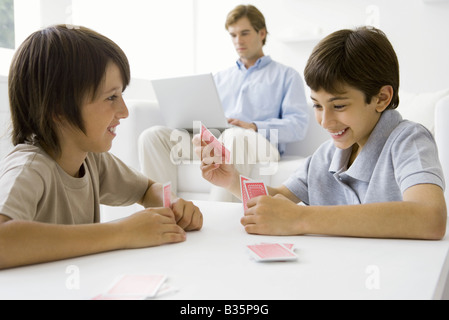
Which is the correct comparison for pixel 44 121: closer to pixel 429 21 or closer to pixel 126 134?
pixel 126 134

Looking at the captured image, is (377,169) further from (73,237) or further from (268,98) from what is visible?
(268,98)

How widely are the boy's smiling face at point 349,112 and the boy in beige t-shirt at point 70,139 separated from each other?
1.41 feet

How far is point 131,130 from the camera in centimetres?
240

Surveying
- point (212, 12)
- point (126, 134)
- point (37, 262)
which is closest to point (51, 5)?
point (126, 134)

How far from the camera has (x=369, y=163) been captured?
3.51 ft

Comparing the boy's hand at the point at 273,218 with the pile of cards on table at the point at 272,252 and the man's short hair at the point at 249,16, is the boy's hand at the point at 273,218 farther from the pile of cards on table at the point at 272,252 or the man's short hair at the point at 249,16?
the man's short hair at the point at 249,16

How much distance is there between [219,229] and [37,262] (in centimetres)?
39

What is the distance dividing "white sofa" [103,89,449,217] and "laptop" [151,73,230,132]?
15 cm

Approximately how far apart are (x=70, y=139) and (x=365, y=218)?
0.66 metres

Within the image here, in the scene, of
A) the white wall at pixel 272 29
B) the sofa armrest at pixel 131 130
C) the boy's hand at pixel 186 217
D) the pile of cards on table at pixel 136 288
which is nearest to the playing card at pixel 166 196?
the boy's hand at pixel 186 217

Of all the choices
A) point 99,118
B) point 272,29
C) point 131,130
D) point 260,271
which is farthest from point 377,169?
point 272,29

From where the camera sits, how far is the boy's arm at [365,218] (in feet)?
2.69

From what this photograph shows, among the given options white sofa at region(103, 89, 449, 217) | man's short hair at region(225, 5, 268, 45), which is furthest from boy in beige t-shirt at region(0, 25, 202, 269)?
man's short hair at region(225, 5, 268, 45)

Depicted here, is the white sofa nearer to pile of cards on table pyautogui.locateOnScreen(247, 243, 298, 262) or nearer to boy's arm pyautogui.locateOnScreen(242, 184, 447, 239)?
boy's arm pyautogui.locateOnScreen(242, 184, 447, 239)
